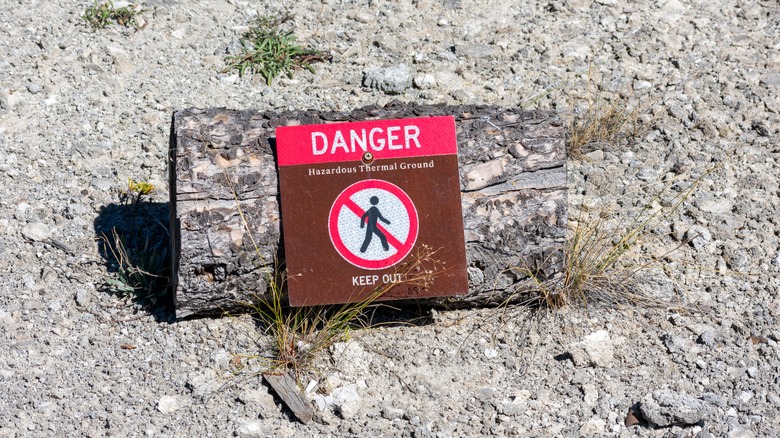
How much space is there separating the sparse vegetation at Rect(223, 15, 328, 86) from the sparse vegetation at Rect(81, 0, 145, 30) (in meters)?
0.67

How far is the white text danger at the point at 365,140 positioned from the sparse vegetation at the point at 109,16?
2.44 metres

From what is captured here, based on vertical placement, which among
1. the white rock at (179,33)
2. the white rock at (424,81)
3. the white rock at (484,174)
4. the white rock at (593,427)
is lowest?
the white rock at (593,427)

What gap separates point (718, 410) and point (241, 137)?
213 centimetres

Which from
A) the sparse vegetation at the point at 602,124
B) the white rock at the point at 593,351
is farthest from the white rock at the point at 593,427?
the sparse vegetation at the point at 602,124

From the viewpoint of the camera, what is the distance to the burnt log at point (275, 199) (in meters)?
3.76

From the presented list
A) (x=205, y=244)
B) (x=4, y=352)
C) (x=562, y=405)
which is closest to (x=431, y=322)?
(x=562, y=405)

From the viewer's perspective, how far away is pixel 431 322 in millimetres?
4094

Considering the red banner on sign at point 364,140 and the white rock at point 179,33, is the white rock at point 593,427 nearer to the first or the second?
the red banner on sign at point 364,140

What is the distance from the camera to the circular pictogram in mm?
3768

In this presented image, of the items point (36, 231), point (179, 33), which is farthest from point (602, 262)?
point (179, 33)

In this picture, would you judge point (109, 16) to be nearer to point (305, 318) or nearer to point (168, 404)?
point (305, 318)

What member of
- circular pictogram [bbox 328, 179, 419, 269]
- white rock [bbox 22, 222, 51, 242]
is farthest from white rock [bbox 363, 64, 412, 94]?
white rock [bbox 22, 222, 51, 242]

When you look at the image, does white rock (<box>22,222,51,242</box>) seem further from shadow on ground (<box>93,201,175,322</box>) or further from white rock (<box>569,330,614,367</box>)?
white rock (<box>569,330,614,367</box>)

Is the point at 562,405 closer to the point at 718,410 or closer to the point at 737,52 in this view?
the point at 718,410
